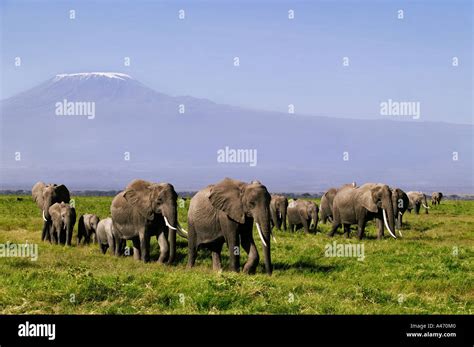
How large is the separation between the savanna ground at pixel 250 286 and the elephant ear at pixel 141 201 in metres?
1.84

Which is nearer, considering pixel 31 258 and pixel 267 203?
pixel 267 203

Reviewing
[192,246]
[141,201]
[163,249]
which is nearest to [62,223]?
[141,201]

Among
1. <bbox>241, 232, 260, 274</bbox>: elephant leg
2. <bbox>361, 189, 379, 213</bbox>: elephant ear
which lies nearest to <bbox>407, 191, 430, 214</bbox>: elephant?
<bbox>361, 189, 379, 213</bbox>: elephant ear

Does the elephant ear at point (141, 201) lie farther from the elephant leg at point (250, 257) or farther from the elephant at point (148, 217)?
the elephant leg at point (250, 257)

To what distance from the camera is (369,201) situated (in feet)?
119

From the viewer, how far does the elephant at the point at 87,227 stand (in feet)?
121

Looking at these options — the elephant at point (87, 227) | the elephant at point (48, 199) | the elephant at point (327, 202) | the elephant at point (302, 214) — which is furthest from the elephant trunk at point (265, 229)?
the elephant at point (327, 202)
